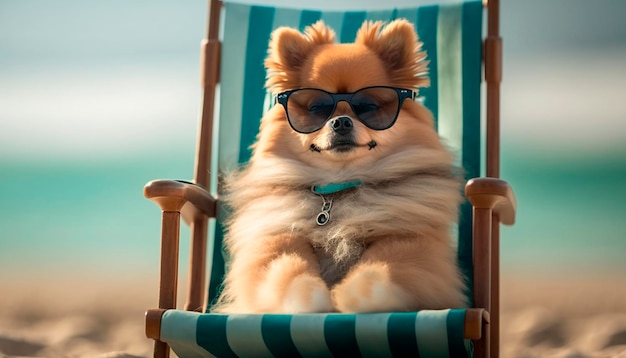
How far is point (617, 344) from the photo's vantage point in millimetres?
2799

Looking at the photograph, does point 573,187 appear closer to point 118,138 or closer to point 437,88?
point 437,88

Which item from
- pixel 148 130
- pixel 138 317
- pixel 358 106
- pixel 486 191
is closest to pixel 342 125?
pixel 358 106

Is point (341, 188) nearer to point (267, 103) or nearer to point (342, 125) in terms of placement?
point (342, 125)

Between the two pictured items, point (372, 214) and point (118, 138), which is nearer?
point (372, 214)

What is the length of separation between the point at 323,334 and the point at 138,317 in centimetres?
201

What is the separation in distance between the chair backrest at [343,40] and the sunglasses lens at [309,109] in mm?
353

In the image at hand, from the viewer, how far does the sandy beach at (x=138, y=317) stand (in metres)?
2.86

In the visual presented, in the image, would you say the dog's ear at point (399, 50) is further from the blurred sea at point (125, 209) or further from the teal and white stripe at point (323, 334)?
the blurred sea at point (125, 209)

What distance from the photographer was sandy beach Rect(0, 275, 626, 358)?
286 centimetres

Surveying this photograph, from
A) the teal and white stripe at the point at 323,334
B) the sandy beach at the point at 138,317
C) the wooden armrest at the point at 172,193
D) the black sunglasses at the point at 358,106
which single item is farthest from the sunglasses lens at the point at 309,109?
the sandy beach at the point at 138,317

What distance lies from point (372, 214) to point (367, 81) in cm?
35

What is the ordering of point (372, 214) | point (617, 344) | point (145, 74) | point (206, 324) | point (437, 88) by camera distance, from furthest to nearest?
point (145, 74)
point (617, 344)
point (437, 88)
point (372, 214)
point (206, 324)

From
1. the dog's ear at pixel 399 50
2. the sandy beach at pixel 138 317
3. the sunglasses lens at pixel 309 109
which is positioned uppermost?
the dog's ear at pixel 399 50

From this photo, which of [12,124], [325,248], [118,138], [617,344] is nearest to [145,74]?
[118,138]
